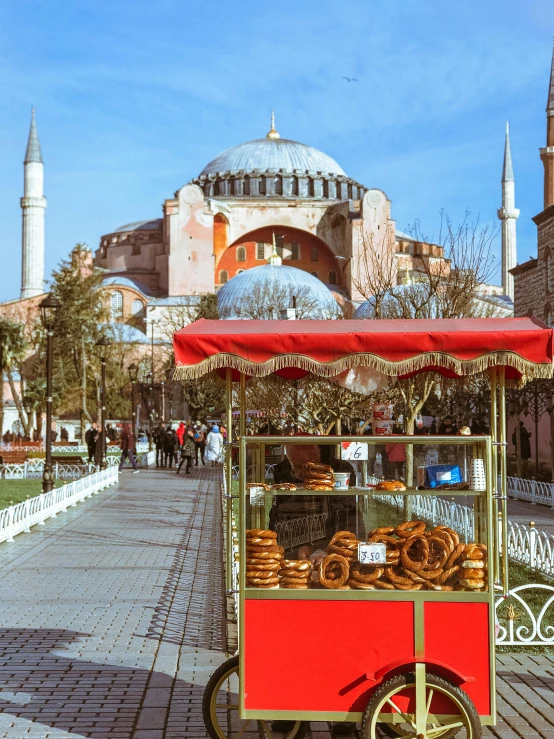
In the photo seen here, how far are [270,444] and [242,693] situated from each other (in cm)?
127

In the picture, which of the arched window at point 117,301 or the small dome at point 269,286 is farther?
the arched window at point 117,301

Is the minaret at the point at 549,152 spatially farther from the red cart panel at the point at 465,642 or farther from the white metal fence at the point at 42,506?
the red cart panel at the point at 465,642

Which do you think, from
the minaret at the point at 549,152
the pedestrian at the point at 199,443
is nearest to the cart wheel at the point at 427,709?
the pedestrian at the point at 199,443

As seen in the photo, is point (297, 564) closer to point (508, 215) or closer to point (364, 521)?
point (364, 521)

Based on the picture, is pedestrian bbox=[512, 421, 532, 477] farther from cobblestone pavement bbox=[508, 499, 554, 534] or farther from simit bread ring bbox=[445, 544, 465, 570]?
simit bread ring bbox=[445, 544, 465, 570]

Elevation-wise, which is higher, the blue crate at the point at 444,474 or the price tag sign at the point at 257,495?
the blue crate at the point at 444,474

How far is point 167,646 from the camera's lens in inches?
269

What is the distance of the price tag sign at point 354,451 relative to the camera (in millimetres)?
5121

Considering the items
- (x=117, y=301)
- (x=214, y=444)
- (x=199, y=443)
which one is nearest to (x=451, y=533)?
(x=214, y=444)

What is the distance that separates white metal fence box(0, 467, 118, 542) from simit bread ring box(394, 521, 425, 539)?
8188 mm

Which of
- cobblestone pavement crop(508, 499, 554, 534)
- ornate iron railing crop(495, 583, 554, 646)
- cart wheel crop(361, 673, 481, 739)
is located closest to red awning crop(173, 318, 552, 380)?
cart wheel crop(361, 673, 481, 739)

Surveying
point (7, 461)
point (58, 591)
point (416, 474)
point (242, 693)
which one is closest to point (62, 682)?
point (242, 693)

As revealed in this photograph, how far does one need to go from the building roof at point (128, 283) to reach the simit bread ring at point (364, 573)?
64.9 meters

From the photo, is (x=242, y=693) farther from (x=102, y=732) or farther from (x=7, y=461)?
(x=7, y=461)
